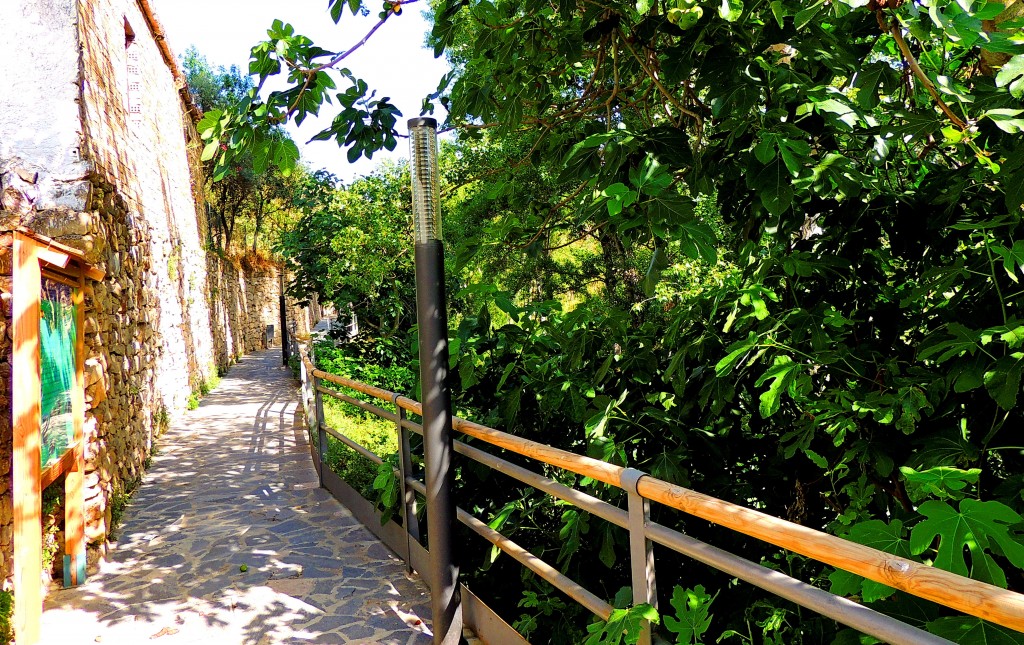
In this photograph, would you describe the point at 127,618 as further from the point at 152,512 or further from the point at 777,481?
the point at 777,481

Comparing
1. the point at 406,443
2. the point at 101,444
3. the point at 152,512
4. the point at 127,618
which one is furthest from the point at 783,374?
the point at 152,512

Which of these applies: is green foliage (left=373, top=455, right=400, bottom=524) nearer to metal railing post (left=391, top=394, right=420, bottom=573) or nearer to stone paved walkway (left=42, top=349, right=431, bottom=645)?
metal railing post (left=391, top=394, right=420, bottom=573)

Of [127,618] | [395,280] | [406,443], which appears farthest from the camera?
[395,280]

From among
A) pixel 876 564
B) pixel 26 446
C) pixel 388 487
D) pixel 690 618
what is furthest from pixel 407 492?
pixel 876 564

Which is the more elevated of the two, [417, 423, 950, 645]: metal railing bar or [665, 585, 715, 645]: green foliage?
[417, 423, 950, 645]: metal railing bar

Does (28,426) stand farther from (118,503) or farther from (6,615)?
(118,503)

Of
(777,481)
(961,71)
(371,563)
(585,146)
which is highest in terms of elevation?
(961,71)

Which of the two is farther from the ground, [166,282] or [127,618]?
[166,282]

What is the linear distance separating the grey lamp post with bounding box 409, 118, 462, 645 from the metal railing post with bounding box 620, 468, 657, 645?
3.51ft

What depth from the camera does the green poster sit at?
147 inches

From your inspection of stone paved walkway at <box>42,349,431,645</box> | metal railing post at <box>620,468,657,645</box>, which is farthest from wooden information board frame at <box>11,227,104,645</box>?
metal railing post at <box>620,468,657,645</box>

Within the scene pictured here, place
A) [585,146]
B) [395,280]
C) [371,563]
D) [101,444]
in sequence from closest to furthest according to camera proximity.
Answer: [585,146]
[371,563]
[101,444]
[395,280]

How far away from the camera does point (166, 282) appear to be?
9875 millimetres

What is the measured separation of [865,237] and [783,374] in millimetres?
651
